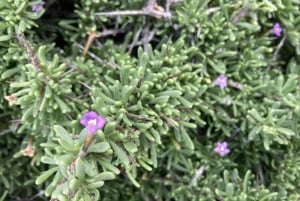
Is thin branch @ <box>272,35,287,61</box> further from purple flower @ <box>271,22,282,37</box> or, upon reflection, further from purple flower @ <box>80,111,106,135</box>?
purple flower @ <box>80,111,106,135</box>

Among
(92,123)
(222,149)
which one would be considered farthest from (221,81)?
(92,123)

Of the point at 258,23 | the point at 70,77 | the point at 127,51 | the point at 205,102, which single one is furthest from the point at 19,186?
the point at 258,23

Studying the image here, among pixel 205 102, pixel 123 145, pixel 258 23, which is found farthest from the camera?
pixel 258 23

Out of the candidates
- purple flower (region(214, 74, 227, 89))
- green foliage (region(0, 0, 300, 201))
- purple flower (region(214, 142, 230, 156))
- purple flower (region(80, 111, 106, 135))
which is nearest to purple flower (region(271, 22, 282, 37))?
green foliage (region(0, 0, 300, 201))

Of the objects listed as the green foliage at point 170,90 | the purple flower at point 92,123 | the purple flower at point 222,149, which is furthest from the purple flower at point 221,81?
the purple flower at point 92,123

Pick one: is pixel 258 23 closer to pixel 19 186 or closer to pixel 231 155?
pixel 231 155

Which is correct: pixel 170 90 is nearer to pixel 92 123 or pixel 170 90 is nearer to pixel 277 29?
pixel 92 123

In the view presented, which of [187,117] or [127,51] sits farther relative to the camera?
[127,51]

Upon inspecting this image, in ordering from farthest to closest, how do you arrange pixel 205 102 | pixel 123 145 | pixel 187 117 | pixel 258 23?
pixel 258 23 < pixel 205 102 < pixel 187 117 < pixel 123 145
